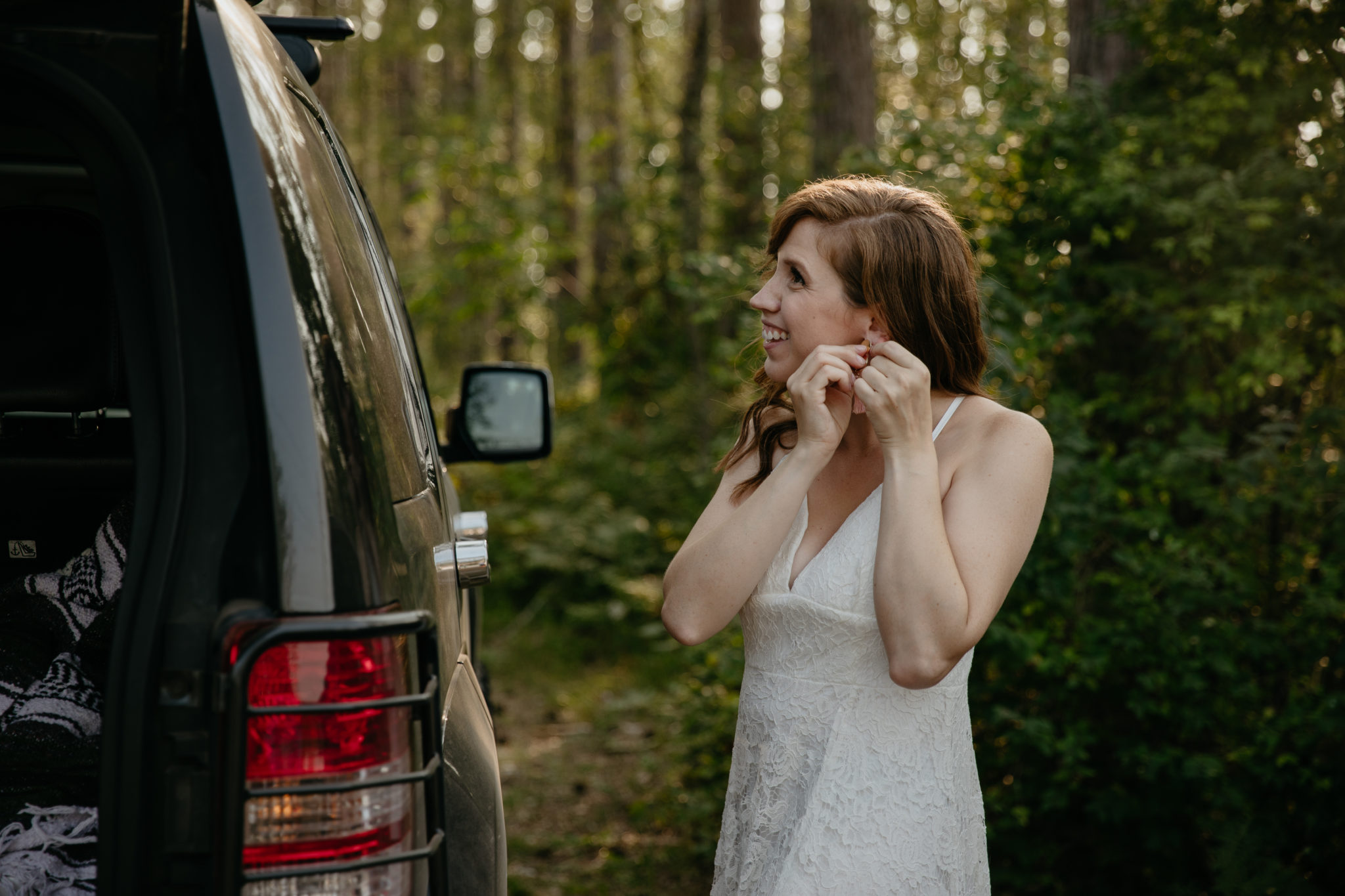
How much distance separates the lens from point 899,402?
→ 189 centimetres

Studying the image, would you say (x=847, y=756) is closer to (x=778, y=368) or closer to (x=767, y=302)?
(x=778, y=368)

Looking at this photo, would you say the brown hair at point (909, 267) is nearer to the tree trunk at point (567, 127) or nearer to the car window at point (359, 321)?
the car window at point (359, 321)

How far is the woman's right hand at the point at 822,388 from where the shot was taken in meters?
1.97

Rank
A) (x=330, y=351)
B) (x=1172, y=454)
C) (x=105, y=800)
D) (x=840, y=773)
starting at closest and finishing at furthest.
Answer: (x=105, y=800)
(x=330, y=351)
(x=840, y=773)
(x=1172, y=454)

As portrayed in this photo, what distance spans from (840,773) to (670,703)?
11.1 ft

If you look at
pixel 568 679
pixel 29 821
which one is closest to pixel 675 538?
pixel 568 679

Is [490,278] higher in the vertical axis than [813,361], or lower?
higher

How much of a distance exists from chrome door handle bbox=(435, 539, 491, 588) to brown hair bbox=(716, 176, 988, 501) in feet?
2.95

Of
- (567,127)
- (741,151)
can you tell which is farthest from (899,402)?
(567,127)

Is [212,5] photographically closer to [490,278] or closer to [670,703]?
[670,703]

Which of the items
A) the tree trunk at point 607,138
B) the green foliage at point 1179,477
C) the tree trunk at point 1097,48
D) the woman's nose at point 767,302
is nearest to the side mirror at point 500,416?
the woman's nose at point 767,302

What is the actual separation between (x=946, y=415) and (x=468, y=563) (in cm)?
100

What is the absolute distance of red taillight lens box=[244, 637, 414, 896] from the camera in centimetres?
123

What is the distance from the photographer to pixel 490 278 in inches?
396
